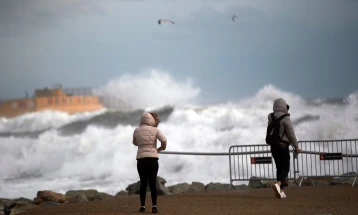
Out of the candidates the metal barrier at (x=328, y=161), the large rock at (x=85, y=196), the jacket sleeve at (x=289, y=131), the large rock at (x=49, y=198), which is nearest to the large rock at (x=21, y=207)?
the large rock at (x=49, y=198)

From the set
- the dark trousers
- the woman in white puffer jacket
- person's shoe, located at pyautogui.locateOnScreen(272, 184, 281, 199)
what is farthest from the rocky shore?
the woman in white puffer jacket

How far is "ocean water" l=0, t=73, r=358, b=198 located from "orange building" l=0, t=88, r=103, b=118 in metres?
0.43

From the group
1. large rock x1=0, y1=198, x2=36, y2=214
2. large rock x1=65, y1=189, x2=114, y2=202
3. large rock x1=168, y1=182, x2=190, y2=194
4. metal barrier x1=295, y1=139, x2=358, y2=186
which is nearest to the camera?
metal barrier x1=295, y1=139, x2=358, y2=186

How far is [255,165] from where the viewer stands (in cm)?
1352

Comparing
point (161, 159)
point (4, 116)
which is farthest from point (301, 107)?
point (4, 116)

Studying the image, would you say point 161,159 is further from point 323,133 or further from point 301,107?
point 301,107

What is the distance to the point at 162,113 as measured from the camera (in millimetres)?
38656

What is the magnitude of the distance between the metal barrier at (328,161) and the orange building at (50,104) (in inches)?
859

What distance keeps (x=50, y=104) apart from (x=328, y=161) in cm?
2924

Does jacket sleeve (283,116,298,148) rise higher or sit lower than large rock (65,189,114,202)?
higher

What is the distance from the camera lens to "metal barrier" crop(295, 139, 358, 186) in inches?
516

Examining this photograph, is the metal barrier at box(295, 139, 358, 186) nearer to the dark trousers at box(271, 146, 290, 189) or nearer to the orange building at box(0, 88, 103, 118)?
the dark trousers at box(271, 146, 290, 189)

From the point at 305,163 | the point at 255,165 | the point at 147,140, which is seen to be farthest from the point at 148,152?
the point at 305,163

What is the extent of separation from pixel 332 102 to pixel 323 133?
14.6 ft
